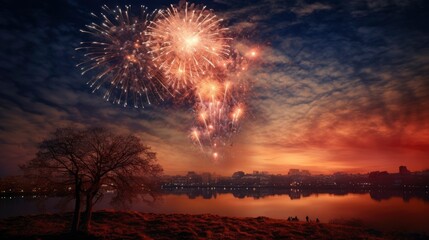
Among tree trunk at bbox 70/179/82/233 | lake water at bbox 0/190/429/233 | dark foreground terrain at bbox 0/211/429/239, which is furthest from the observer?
lake water at bbox 0/190/429/233

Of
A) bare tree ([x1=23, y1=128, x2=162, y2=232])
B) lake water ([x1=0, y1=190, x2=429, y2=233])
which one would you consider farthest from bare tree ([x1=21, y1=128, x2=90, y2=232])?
lake water ([x1=0, y1=190, x2=429, y2=233])

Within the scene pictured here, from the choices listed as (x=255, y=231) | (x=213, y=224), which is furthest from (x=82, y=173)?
(x=255, y=231)

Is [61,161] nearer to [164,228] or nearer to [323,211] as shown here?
[164,228]

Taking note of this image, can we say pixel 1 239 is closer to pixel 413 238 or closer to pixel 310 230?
pixel 310 230

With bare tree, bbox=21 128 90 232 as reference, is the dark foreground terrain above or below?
below

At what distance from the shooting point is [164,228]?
103 feet

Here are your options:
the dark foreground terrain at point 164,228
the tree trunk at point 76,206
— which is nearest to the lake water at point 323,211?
the dark foreground terrain at point 164,228

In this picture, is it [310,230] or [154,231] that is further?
[310,230]

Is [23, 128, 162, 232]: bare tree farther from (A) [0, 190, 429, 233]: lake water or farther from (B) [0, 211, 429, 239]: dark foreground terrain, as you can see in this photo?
(A) [0, 190, 429, 233]: lake water

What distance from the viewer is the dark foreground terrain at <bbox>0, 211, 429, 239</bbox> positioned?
2725 centimetres

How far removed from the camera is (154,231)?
30516 millimetres

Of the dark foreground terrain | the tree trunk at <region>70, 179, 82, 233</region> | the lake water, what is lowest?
the lake water

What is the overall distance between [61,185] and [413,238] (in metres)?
40.8

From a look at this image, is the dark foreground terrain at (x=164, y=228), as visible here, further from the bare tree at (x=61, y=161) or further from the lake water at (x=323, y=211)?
the lake water at (x=323, y=211)
